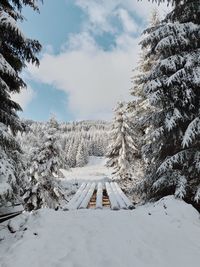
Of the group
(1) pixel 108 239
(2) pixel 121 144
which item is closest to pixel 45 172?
(2) pixel 121 144

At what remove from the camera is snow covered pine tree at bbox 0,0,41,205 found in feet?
21.4

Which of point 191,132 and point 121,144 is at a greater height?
point 121,144

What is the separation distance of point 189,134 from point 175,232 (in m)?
2.81

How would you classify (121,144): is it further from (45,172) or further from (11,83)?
(11,83)

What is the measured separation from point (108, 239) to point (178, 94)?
17.3ft

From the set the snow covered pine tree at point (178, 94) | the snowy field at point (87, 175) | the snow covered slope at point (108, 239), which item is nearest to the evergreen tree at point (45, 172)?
the snowy field at point (87, 175)

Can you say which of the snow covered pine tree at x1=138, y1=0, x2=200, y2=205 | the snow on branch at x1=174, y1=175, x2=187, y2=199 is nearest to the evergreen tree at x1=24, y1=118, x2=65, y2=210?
the snow covered pine tree at x1=138, y1=0, x2=200, y2=205

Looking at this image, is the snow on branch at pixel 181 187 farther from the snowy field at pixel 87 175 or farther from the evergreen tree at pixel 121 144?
the evergreen tree at pixel 121 144

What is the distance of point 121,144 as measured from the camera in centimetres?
2808

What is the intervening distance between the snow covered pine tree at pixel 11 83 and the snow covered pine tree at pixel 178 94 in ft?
13.7

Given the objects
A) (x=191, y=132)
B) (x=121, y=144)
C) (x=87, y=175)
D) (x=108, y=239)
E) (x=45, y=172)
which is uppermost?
(x=121, y=144)

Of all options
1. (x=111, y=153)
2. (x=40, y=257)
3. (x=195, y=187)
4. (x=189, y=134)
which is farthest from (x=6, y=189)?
(x=111, y=153)

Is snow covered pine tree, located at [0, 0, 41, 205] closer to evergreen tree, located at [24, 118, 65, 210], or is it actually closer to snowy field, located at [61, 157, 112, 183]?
evergreen tree, located at [24, 118, 65, 210]

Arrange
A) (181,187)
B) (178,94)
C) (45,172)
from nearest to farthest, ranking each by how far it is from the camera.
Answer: (181,187) → (178,94) → (45,172)
